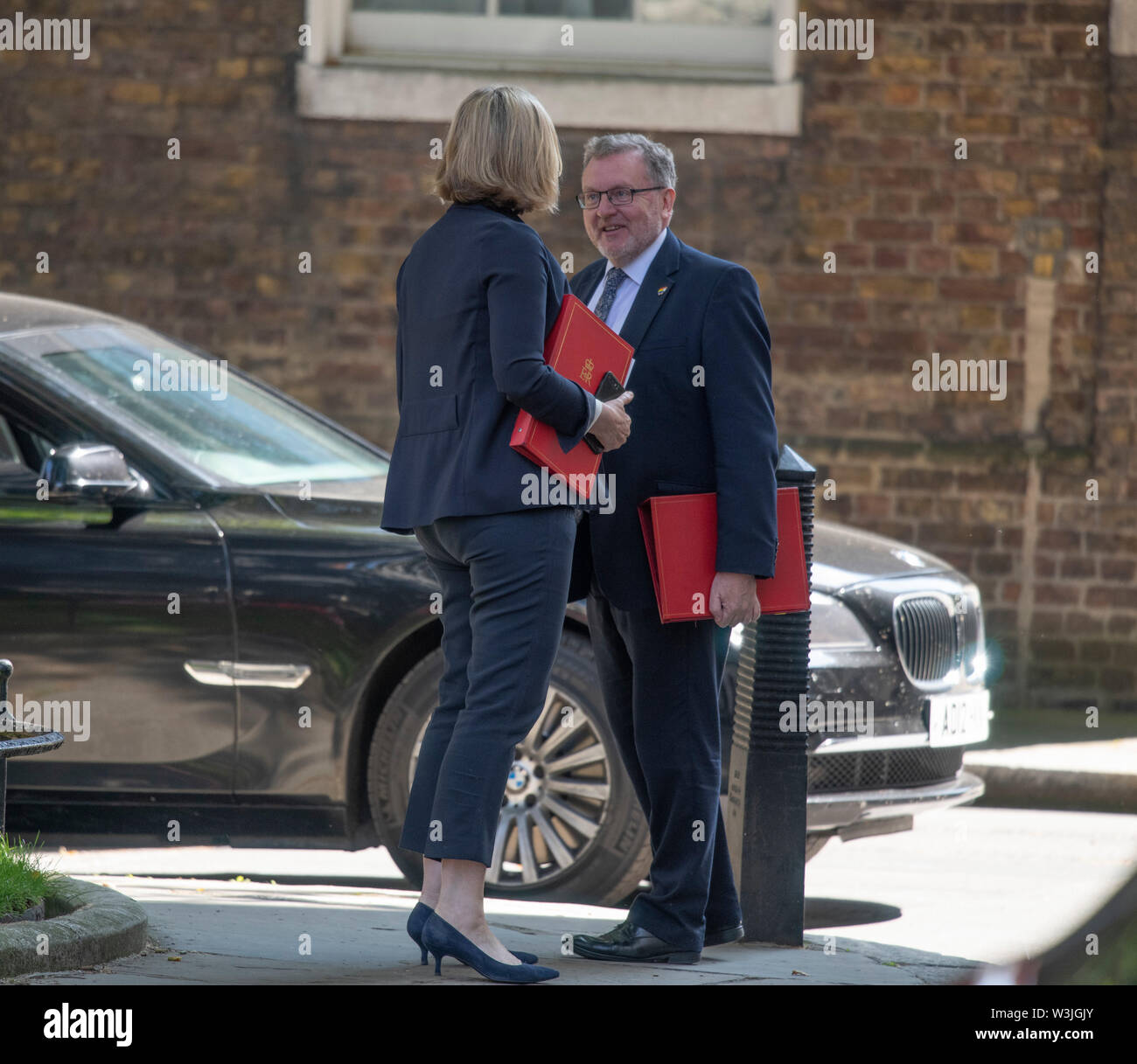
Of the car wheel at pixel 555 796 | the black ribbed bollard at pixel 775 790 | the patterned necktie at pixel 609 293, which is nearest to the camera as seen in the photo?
the patterned necktie at pixel 609 293

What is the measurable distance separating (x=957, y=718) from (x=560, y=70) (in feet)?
21.0

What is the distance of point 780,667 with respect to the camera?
4.21 metres

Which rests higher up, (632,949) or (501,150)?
(501,150)

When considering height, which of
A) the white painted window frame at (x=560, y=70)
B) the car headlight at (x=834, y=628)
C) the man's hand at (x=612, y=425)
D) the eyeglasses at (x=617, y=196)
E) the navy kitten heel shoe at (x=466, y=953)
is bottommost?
the navy kitten heel shoe at (x=466, y=953)

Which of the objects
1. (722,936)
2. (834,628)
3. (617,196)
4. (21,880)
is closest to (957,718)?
(834,628)

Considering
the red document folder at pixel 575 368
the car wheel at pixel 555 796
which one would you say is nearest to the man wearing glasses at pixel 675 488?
the red document folder at pixel 575 368

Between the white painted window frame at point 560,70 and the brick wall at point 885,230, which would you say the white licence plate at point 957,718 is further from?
the white painted window frame at point 560,70

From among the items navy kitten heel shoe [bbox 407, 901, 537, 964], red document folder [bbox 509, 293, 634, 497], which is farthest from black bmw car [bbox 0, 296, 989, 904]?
red document folder [bbox 509, 293, 634, 497]

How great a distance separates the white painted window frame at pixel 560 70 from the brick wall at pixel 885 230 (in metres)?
0.14

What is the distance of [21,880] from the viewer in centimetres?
354

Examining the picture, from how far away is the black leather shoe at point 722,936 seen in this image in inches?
154

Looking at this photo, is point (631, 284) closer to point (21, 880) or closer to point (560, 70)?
point (21, 880)

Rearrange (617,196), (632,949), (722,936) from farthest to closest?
1. (722,936)
2. (617,196)
3. (632,949)

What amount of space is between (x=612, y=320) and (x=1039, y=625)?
725 cm
